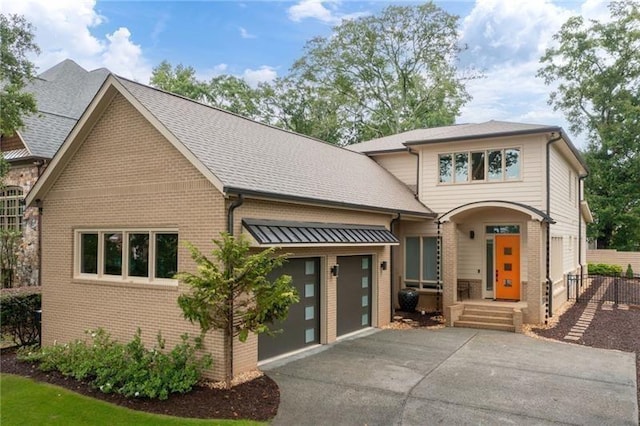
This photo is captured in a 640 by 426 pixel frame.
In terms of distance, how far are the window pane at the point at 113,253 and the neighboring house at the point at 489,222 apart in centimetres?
971

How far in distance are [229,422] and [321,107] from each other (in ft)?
110

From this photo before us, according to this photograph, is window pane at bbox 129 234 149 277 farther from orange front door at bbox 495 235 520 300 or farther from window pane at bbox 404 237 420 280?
orange front door at bbox 495 235 520 300

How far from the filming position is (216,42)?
18.1m

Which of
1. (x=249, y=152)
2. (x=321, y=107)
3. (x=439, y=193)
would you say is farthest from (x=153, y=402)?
(x=321, y=107)

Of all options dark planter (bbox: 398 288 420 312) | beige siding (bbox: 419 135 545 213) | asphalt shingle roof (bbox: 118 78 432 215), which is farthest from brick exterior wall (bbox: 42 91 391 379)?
beige siding (bbox: 419 135 545 213)

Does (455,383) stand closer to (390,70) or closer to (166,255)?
(166,255)

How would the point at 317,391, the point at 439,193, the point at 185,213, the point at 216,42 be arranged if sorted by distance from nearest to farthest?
1. the point at 317,391
2. the point at 185,213
3. the point at 439,193
4. the point at 216,42

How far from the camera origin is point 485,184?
1609cm

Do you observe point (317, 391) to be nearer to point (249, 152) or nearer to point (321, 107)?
point (249, 152)

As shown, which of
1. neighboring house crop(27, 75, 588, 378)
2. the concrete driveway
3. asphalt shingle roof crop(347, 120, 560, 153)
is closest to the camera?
the concrete driveway

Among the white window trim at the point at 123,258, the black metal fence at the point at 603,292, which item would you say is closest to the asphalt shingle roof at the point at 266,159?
the white window trim at the point at 123,258

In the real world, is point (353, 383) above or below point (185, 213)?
below

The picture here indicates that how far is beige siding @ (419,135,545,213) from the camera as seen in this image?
1522cm

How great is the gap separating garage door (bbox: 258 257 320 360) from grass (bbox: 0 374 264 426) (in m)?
3.11
